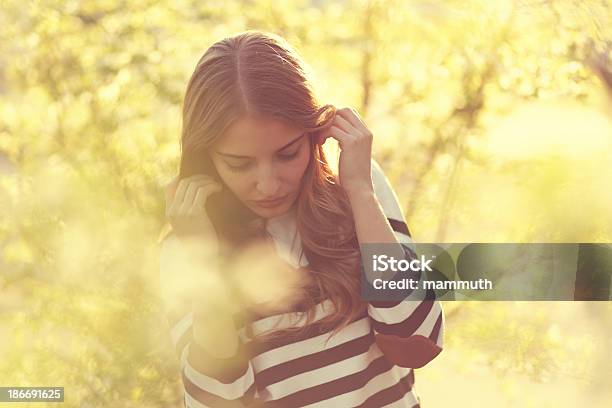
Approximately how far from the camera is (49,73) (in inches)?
36.5

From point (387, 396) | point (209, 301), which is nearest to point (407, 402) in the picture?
point (387, 396)

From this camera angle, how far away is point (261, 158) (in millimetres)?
654

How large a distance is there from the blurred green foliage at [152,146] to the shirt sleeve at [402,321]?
0.57 feet

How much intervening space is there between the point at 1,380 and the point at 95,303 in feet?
0.53

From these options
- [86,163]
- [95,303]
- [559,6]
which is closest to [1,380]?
[95,303]

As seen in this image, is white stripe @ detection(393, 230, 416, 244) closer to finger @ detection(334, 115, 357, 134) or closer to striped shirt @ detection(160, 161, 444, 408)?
striped shirt @ detection(160, 161, 444, 408)

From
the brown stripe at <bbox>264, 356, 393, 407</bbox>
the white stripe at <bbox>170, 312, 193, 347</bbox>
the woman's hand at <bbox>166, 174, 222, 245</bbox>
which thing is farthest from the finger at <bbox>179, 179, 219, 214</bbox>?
the brown stripe at <bbox>264, 356, 393, 407</bbox>

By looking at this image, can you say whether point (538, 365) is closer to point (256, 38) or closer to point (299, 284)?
point (299, 284)

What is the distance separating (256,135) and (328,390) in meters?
0.27

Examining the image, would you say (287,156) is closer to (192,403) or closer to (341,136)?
(341,136)

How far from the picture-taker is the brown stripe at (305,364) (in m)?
0.69

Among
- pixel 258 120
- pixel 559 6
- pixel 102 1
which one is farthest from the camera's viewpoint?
pixel 102 1

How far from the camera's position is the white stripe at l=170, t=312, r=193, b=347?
0.71 meters

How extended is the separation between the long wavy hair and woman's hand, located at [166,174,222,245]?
19mm
